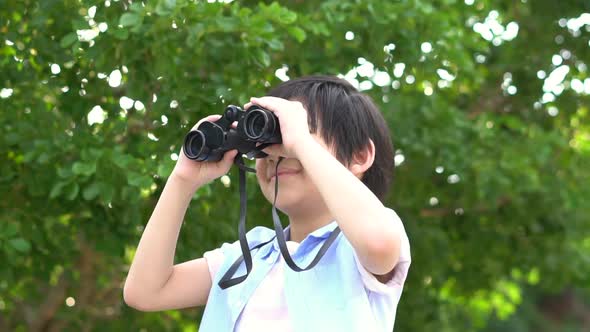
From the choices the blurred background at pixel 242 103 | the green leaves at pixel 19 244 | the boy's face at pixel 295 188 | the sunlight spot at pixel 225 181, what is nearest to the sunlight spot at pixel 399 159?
the blurred background at pixel 242 103

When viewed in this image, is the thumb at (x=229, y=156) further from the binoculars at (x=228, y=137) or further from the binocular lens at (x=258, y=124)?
the binocular lens at (x=258, y=124)

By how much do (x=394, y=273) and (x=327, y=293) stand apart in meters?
0.15

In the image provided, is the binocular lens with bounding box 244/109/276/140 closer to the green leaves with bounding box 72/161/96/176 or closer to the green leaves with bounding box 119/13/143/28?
the green leaves with bounding box 119/13/143/28

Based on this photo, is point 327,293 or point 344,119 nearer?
point 327,293

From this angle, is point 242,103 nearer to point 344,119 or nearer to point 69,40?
point 69,40

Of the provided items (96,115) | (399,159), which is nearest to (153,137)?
(96,115)

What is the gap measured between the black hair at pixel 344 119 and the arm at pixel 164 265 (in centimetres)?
33

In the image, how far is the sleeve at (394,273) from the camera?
2299 millimetres

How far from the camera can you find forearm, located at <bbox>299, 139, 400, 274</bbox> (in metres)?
2.18

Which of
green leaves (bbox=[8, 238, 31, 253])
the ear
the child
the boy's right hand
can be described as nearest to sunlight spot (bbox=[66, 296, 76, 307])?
green leaves (bbox=[8, 238, 31, 253])

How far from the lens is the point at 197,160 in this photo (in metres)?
2.46

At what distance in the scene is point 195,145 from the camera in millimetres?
2447

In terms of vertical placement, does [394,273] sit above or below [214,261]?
above

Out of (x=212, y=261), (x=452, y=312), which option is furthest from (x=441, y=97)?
(x=212, y=261)
